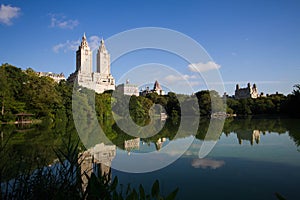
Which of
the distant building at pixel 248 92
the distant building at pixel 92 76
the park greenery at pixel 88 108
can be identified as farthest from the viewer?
the distant building at pixel 248 92

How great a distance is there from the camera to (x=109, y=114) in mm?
42656

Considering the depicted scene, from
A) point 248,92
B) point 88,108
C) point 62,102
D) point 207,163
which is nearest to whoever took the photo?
point 207,163

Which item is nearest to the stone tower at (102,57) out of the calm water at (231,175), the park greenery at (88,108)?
the park greenery at (88,108)

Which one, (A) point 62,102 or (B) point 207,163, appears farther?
(A) point 62,102

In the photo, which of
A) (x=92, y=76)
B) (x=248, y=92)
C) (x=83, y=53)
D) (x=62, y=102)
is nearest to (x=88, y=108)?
(x=62, y=102)

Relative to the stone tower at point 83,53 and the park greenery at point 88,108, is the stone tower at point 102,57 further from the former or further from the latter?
the stone tower at point 83,53

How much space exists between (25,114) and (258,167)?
86.0 ft

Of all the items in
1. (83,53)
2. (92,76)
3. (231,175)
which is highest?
(83,53)

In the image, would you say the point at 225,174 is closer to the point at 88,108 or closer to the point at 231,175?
the point at 231,175

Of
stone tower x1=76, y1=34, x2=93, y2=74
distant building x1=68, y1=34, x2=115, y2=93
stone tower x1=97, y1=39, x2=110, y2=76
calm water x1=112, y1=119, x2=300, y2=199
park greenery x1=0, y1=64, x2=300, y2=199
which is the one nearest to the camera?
calm water x1=112, y1=119, x2=300, y2=199

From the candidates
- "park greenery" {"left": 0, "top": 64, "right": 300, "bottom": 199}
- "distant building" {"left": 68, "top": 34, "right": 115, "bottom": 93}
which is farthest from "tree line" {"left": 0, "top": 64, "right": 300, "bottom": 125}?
"distant building" {"left": 68, "top": 34, "right": 115, "bottom": 93}

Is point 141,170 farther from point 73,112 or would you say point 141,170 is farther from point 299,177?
point 73,112

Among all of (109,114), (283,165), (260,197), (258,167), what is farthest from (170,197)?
(109,114)

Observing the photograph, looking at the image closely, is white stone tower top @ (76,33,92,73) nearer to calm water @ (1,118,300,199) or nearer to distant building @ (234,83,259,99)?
distant building @ (234,83,259,99)
